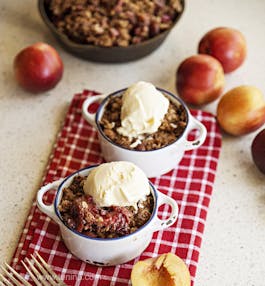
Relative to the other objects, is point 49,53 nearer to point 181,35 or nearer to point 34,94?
point 34,94

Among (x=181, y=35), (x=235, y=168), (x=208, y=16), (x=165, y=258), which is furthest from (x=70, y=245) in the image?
(x=208, y=16)

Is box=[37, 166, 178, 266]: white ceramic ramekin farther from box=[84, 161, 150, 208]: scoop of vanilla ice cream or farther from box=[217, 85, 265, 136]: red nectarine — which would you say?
box=[217, 85, 265, 136]: red nectarine

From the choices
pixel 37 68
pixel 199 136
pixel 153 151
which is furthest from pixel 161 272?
pixel 37 68

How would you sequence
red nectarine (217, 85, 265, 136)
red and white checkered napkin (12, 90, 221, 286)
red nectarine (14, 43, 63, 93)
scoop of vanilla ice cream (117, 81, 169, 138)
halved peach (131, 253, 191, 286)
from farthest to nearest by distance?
red nectarine (14, 43, 63, 93)
red nectarine (217, 85, 265, 136)
scoop of vanilla ice cream (117, 81, 169, 138)
red and white checkered napkin (12, 90, 221, 286)
halved peach (131, 253, 191, 286)

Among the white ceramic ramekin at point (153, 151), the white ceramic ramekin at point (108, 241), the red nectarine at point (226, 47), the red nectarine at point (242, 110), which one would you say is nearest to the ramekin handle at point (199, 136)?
the white ceramic ramekin at point (153, 151)

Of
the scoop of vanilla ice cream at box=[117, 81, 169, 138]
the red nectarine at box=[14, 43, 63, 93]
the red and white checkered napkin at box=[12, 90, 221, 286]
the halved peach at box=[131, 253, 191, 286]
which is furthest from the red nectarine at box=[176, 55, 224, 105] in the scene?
the halved peach at box=[131, 253, 191, 286]
